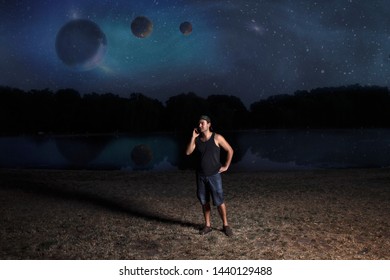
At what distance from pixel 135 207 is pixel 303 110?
140498mm

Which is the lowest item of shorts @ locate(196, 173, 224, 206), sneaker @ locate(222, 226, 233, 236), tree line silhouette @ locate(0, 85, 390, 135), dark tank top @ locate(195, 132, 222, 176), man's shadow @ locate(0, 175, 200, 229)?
sneaker @ locate(222, 226, 233, 236)

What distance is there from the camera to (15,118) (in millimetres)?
107375

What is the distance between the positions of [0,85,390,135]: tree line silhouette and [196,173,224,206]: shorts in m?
104

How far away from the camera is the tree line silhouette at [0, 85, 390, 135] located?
111688 mm

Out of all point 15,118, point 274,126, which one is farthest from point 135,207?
point 274,126

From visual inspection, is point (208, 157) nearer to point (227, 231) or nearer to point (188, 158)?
point (227, 231)

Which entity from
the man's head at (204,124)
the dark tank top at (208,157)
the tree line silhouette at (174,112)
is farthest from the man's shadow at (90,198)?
the tree line silhouette at (174,112)

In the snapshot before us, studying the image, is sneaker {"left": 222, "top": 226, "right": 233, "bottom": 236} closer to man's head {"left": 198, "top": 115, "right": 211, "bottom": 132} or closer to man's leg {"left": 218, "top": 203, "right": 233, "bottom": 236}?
man's leg {"left": 218, "top": 203, "right": 233, "bottom": 236}

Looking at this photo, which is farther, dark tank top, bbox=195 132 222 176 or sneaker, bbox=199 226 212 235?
sneaker, bbox=199 226 212 235

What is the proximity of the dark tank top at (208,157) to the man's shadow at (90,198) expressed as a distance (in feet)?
5.52

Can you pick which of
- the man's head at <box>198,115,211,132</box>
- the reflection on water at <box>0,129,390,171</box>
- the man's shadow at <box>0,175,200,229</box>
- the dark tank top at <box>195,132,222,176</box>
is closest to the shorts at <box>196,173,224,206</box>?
the dark tank top at <box>195,132,222,176</box>

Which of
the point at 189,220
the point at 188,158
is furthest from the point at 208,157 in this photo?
the point at 188,158

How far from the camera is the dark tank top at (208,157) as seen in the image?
6.95 meters
